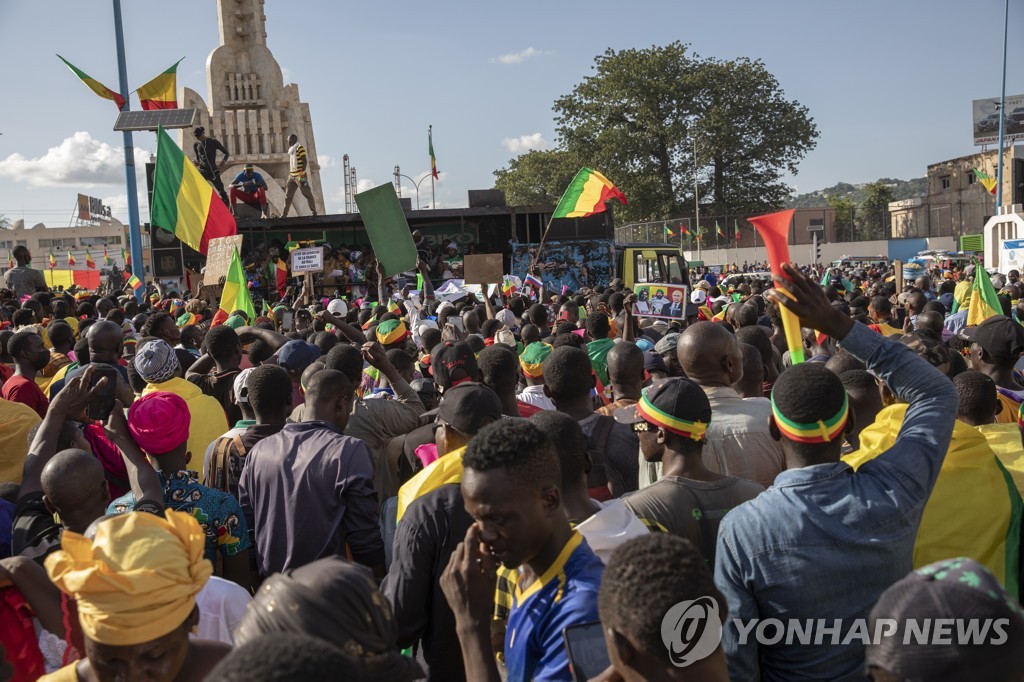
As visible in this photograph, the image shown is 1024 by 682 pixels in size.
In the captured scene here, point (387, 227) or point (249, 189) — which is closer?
point (387, 227)

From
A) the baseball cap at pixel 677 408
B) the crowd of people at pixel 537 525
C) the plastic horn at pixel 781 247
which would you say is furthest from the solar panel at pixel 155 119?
the baseball cap at pixel 677 408

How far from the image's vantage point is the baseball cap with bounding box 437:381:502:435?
3.35 meters

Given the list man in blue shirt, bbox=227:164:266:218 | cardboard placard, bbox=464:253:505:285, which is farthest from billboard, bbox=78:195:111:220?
cardboard placard, bbox=464:253:505:285

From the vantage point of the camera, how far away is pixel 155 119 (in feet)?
44.8

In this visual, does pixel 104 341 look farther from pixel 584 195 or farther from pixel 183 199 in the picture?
pixel 584 195

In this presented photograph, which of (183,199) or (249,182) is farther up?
(249,182)

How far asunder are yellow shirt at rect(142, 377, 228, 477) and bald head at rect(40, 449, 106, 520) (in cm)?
138

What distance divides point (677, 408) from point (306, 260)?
9416 millimetres

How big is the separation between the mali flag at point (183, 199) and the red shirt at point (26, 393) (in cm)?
461

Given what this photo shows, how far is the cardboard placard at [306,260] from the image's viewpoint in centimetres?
1175

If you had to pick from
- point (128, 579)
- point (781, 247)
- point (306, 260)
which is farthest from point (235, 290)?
point (128, 579)

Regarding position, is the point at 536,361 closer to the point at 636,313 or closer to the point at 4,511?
the point at 4,511

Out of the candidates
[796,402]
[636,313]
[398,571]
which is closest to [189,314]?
[636,313]

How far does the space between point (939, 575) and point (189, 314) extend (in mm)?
9860
